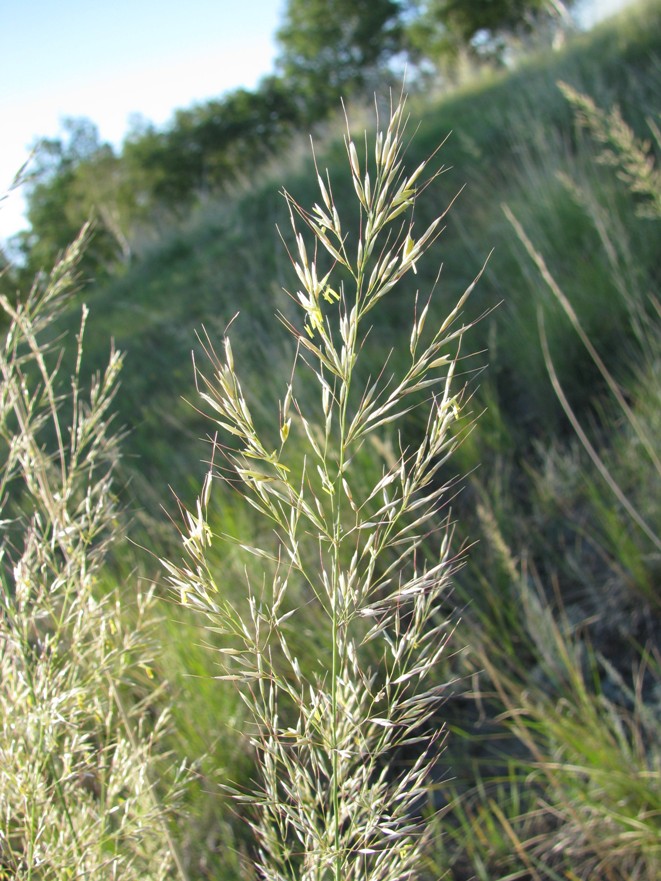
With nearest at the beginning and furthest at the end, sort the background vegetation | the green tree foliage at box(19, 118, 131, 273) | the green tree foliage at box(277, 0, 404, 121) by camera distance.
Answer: the background vegetation → the green tree foliage at box(19, 118, 131, 273) → the green tree foliage at box(277, 0, 404, 121)

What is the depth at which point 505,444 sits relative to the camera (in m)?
3.36

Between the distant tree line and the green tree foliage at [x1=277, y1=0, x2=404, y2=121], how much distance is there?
48 millimetres

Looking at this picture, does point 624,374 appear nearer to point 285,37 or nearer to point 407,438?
point 407,438

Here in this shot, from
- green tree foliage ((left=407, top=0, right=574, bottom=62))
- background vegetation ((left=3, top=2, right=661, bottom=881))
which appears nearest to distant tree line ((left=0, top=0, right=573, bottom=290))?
green tree foliage ((left=407, top=0, right=574, bottom=62))

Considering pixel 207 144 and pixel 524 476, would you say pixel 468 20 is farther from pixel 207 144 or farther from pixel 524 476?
pixel 524 476

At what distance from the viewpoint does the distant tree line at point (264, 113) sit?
942 inches

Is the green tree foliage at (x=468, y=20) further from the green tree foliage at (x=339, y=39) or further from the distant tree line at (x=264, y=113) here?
the green tree foliage at (x=339, y=39)

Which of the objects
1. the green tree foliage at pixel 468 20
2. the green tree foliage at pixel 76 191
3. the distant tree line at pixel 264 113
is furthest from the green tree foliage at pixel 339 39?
the green tree foliage at pixel 76 191

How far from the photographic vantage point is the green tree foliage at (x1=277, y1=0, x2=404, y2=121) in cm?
3275

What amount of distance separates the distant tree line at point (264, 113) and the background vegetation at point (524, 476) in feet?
50.7

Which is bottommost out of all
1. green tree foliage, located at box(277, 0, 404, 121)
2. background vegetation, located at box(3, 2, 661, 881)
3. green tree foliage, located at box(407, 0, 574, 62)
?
background vegetation, located at box(3, 2, 661, 881)

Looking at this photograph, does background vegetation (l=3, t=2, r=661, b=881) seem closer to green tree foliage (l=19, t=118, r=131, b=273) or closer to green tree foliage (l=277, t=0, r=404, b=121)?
green tree foliage (l=19, t=118, r=131, b=273)

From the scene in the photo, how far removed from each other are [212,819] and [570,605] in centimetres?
150

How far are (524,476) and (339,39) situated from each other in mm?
35719
